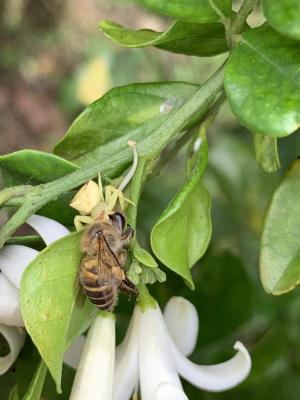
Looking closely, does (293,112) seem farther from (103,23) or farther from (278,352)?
(278,352)

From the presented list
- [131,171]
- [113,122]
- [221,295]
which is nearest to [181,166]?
[221,295]

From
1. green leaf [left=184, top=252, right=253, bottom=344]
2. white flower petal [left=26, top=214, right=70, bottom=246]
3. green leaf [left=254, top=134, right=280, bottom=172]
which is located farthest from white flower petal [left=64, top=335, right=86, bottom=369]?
green leaf [left=184, top=252, right=253, bottom=344]

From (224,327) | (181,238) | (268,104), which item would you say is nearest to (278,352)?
(224,327)

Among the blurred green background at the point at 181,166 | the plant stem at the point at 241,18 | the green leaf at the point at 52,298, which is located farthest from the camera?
the blurred green background at the point at 181,166

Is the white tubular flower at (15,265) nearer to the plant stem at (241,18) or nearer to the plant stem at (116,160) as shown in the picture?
the plant stem at (116,160)

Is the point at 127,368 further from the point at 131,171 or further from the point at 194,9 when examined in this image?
the point at 194,9

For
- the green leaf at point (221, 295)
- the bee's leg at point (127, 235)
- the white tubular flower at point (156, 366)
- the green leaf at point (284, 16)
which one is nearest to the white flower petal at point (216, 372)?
the white tubular flower at point (156, 366)
